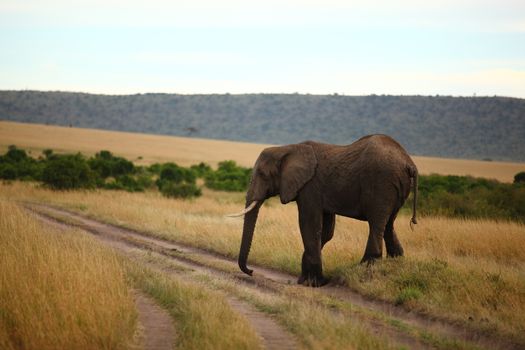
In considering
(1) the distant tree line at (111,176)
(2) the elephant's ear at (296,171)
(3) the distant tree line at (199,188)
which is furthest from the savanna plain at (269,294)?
(1) the distant tree line at (111,176)

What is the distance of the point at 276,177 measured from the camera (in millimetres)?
13953

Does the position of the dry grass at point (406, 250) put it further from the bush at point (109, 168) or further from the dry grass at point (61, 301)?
the bush at point (109, 168)

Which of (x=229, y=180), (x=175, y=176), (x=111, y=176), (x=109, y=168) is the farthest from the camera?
(x=111, y=176)

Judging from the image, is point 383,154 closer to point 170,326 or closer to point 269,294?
point 269,294

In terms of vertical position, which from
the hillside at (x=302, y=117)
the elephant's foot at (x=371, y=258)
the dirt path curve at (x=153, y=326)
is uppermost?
the hillside at (x=302, y=117)

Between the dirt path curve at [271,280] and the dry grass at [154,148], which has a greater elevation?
the dry grass at [154,148]

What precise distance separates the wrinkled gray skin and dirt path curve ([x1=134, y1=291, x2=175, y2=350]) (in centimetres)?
319

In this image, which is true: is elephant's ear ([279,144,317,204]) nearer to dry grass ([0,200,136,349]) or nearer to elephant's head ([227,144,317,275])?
elephant's head ([227,144,317,275])

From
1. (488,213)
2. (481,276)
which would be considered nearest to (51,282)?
(481,276)

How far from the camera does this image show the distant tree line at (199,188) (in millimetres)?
24109

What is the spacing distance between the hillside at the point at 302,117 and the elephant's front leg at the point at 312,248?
8579cm

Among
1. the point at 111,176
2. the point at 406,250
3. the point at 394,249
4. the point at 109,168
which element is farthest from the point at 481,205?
the point at 111,176

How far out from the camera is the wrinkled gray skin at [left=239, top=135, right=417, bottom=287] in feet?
41.4

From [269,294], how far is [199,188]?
2297cm
